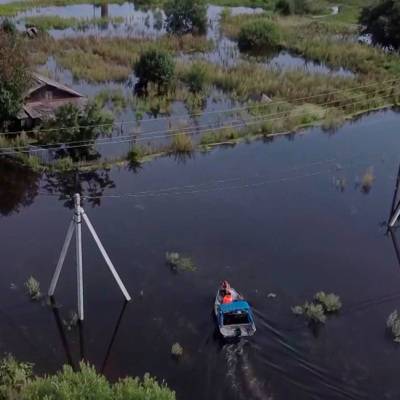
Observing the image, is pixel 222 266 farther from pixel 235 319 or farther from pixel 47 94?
pixel 47 94

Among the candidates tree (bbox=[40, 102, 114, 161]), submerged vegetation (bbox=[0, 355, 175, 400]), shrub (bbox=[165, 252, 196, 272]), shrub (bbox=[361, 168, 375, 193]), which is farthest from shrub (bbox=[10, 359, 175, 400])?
shrub (bbox=[361, 168, 375, 193])

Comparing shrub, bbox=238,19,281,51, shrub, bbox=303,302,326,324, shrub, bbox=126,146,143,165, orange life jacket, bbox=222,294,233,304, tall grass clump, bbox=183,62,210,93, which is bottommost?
shrub, bbox=303,302,326,324

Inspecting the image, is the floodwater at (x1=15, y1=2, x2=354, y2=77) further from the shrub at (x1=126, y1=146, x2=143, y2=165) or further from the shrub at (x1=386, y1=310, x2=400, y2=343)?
the shrub at (x1=386, y1=310, x2=400, y2=343)

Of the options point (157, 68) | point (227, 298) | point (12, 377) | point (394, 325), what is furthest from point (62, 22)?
point (394, 325)

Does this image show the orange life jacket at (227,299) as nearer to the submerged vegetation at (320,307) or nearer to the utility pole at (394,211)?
the submerged vegetation at (320,307)

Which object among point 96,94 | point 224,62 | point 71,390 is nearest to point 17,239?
point 71,390

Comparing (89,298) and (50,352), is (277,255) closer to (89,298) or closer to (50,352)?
(89,298)

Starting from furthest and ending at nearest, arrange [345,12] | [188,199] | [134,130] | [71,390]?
[345,12] → [134,130] → [188,199] → [71,390]

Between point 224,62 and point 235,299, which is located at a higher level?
point 224,62
